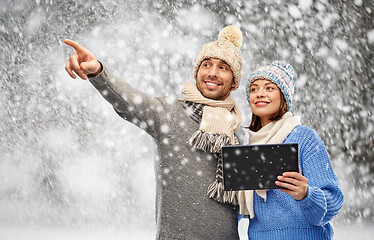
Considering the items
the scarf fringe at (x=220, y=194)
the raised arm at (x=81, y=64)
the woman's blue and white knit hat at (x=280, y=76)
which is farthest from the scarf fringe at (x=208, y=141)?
the raised arm at (x=81, y=64)

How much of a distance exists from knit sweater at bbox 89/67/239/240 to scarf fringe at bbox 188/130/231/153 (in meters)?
0.04

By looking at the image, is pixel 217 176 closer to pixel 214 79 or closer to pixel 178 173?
pixel 178 173

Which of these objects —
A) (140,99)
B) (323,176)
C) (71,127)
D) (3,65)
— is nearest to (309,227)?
(323,176)

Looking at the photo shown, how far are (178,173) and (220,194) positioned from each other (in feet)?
0.52

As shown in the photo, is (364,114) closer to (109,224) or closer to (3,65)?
(109,224)

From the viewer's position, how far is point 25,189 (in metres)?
4.35

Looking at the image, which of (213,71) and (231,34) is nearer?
(213,71)

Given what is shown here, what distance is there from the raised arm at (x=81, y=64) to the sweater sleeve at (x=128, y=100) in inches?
1.1

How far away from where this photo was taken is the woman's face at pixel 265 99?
135 centimetres

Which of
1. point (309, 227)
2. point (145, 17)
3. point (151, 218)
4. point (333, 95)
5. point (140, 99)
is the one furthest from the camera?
point (145, 17)

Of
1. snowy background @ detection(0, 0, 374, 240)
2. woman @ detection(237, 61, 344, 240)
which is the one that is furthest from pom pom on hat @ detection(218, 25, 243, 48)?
snowy background @ detection(0, 0, 374, 240)

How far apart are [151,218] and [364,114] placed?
8.03 ft

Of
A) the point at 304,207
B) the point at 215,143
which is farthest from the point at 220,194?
the point at 304,207

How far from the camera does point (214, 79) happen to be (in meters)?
1.50
